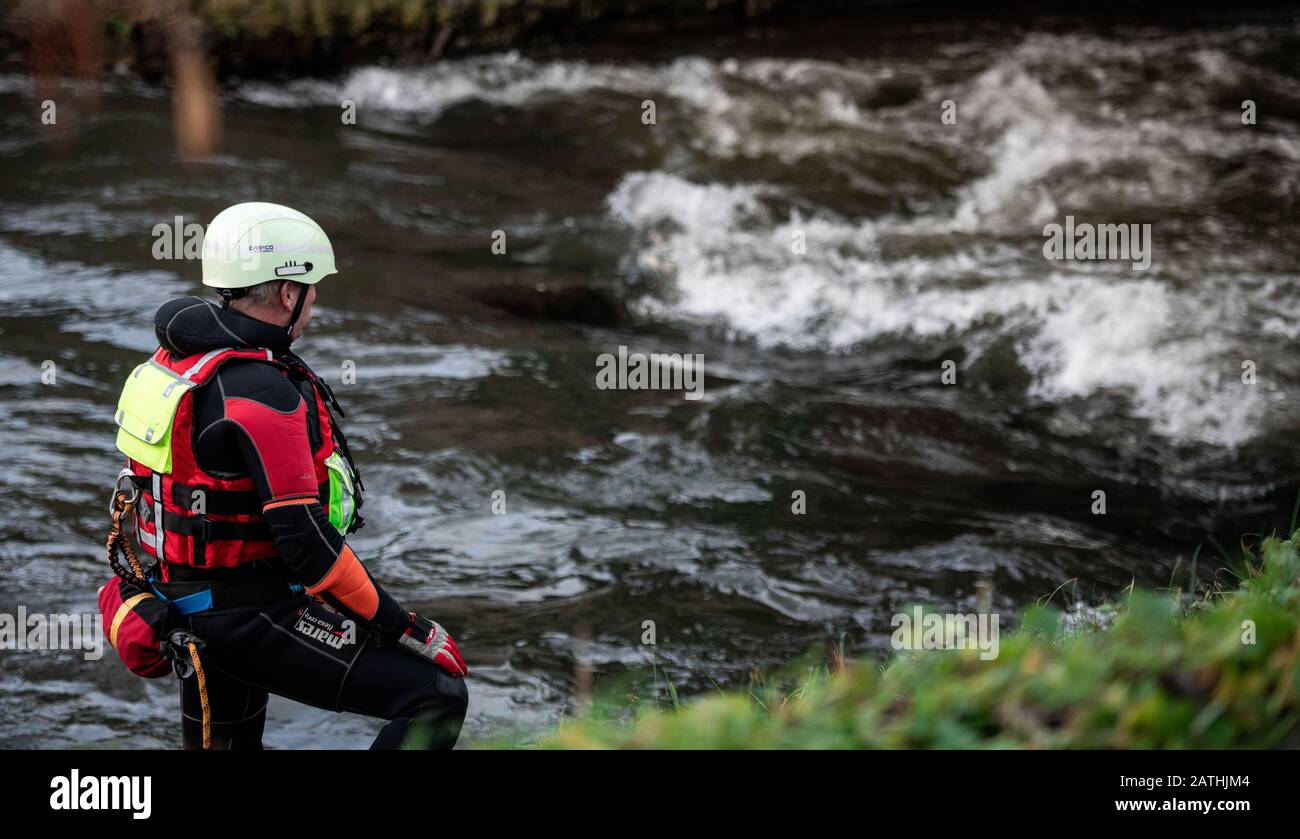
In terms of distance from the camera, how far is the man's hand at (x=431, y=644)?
371 cm

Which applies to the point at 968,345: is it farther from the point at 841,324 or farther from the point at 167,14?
the point at 167,14

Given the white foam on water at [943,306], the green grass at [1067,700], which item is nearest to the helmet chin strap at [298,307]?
the green grass at [1067,700]

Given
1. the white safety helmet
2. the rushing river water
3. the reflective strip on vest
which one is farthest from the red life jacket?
the rushing river water

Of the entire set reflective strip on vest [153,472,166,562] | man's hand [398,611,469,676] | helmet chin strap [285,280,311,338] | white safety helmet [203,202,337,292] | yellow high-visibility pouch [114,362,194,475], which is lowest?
man's hand [398,611,469,676]

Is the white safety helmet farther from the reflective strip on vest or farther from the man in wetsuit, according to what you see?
the reflective strip on vest

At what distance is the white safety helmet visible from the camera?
3445mm

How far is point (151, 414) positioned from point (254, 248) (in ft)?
1.82

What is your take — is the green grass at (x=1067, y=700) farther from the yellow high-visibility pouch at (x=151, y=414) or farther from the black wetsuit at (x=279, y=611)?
the yellow high-visibility pouch at (x=151, y=414)

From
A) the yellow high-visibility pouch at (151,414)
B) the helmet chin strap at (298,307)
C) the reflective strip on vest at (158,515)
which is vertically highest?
the helmet chin strap at (298,307)

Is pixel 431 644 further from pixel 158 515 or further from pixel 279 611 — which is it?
pixel 158 515

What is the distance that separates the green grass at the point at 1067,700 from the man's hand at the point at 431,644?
0.61 metres

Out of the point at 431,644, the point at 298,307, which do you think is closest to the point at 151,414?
the point at 298,307
